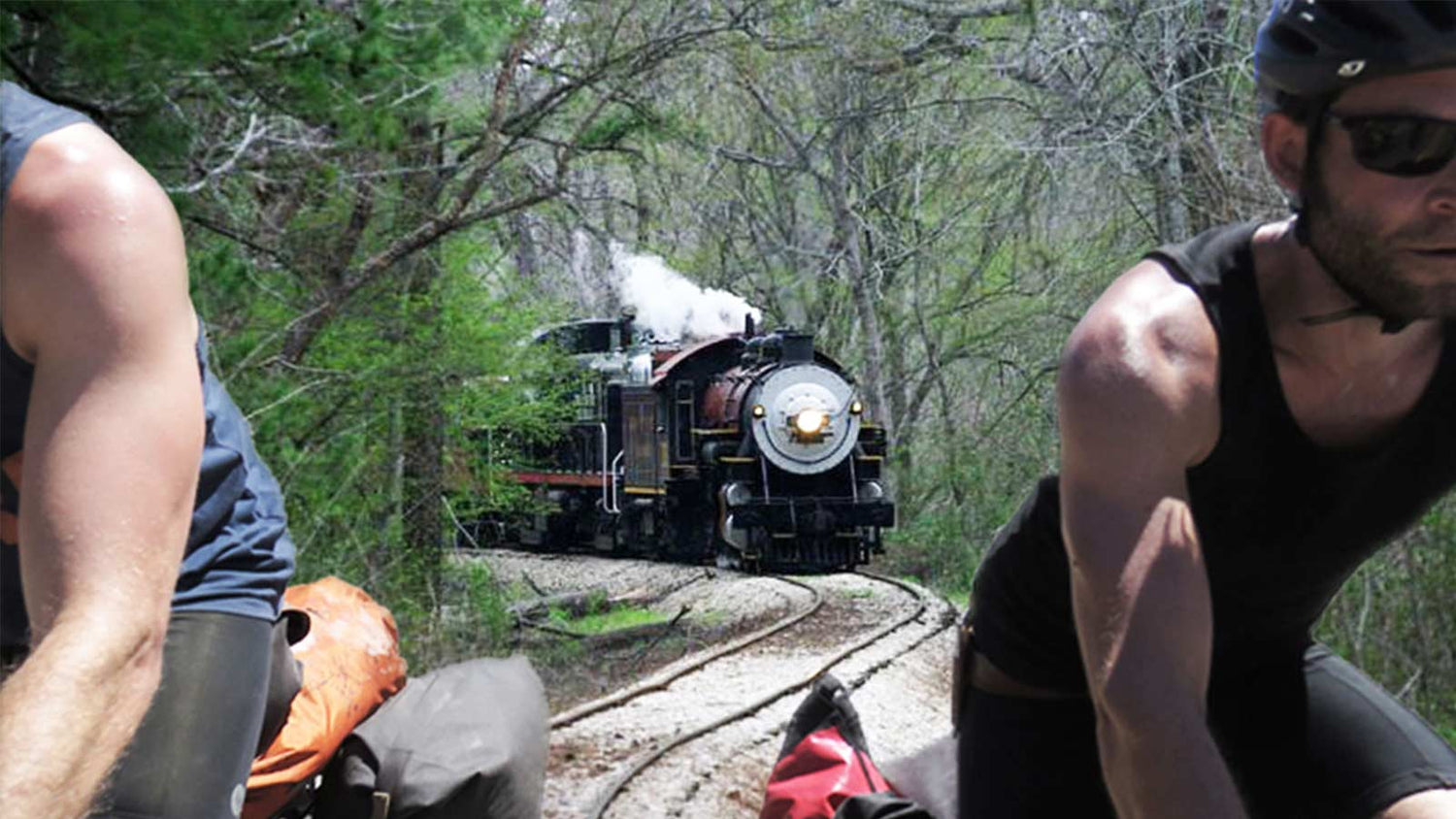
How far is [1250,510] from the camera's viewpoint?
1.90m

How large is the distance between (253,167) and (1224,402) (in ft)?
29.9

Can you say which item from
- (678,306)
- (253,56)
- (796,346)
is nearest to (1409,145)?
(253,56)

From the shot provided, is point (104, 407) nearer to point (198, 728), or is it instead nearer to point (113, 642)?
point (113, 642)

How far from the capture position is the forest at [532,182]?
8.78 meters

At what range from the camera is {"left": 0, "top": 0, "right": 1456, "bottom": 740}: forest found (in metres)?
8.78

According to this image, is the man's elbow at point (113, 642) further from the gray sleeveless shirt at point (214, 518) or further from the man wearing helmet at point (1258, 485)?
the man wearing helmet at point (1258, 485)

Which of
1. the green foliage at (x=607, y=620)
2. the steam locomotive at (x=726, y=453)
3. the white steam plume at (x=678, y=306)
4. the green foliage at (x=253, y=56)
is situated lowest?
the green foliage at (x=607, y=620)

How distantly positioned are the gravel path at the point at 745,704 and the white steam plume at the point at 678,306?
20.0ft

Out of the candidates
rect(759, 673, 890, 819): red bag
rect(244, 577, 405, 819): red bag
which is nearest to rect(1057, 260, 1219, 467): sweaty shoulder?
rect(759, 673, 890, 819): red bag

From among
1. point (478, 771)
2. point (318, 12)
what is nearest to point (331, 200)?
point (318, 12)

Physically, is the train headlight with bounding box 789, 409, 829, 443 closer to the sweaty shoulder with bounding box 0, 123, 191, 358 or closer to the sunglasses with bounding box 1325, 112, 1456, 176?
the sunglasses with bounding box 1325, 112, 1456, 176

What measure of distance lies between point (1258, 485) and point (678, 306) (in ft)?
81.3

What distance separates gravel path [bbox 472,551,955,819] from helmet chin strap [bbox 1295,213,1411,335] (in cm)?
85

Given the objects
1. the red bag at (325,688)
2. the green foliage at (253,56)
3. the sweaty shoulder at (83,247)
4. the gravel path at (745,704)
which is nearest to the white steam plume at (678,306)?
the gravel path at (745,704)
